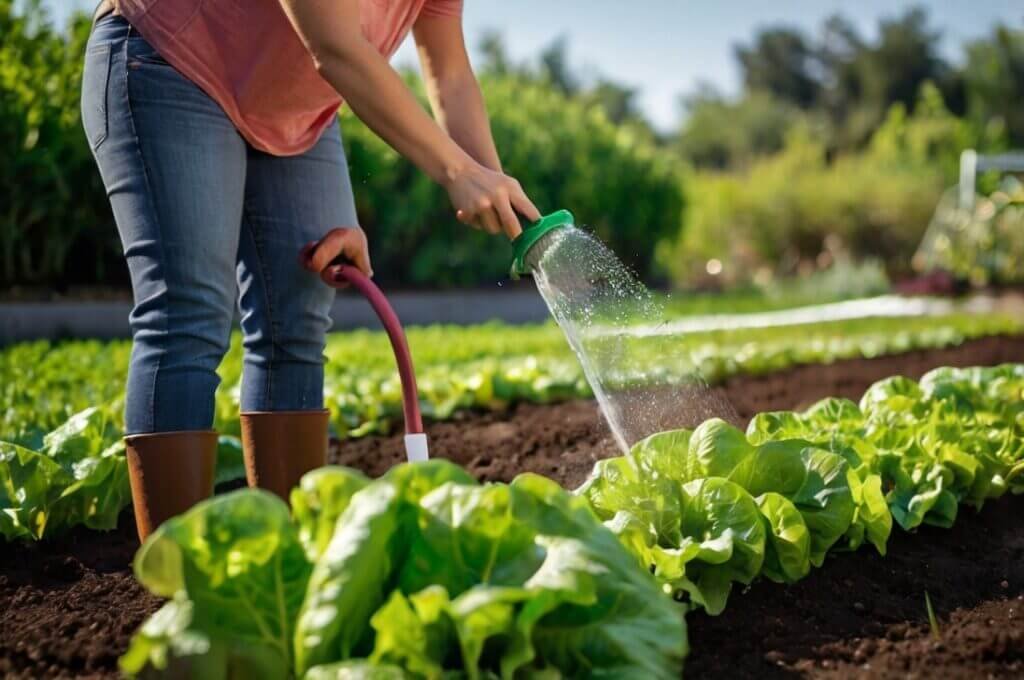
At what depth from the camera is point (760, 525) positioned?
1975mm

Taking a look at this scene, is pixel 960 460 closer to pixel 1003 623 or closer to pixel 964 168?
pixel 1003 623

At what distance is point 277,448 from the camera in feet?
7.79

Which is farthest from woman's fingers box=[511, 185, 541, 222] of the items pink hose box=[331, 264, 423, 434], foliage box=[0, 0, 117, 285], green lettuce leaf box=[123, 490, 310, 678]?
foliage box=[0, 0, 117, 285]

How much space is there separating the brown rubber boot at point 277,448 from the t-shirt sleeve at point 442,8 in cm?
87

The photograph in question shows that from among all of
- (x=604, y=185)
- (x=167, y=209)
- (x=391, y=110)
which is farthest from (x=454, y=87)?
(x=604, y=185)

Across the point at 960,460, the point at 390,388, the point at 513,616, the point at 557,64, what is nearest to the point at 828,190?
the point at 390,388

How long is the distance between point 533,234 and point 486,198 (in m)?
0.13

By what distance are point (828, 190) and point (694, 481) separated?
17.5 m

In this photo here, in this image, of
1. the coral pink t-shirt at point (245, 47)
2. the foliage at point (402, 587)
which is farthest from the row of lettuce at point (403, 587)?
the coral pink t-shirt at point (245, 47)

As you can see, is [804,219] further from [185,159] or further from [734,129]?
[734,129]

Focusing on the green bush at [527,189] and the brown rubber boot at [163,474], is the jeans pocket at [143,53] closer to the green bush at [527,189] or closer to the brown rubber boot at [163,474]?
the brown rubber boot at [163,474]

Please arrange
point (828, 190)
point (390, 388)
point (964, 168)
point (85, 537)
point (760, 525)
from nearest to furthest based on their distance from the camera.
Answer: point (760, 525) < point (85, 537) < point (390, 388) < point (964, 168) < point (828, 190)

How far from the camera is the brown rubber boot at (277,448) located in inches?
93.4

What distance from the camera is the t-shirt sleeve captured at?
92.7 inches
